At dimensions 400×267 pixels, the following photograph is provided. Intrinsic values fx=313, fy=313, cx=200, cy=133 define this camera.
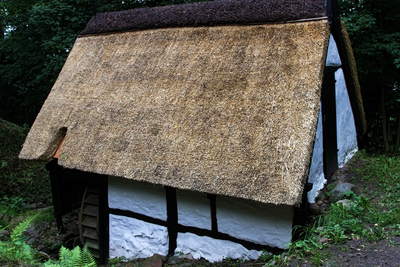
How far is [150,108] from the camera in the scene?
15.8ft

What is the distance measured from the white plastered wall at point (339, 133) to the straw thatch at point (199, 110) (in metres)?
0.93

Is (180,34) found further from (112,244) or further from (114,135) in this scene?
(112,244)

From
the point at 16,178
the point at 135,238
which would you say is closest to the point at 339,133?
the point at 135,238

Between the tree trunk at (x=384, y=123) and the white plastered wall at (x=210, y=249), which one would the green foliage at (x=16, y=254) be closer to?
the white plastered wall at (x=210, y=249)

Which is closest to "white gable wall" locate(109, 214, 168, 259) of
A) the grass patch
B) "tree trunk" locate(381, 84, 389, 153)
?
the grass patch

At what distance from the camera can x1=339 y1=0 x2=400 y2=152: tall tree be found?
6.82 metres

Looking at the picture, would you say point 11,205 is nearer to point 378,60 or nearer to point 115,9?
point 115,9

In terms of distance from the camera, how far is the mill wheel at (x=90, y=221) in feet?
18.7

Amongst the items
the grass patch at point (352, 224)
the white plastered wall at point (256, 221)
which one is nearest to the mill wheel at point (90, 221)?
the white plastered wall at point (256, 221)

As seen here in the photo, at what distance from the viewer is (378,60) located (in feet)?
24.6

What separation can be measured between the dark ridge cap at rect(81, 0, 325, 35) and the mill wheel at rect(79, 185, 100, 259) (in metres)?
3.32

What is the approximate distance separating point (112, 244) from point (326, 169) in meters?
3.82

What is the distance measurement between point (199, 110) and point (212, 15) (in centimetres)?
200

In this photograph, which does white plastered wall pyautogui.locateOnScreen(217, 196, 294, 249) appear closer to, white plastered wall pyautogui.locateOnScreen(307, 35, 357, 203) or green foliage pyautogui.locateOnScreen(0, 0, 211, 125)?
white plastered wall pyautogui.locateOnScreen(307, 35, 357, 203)
